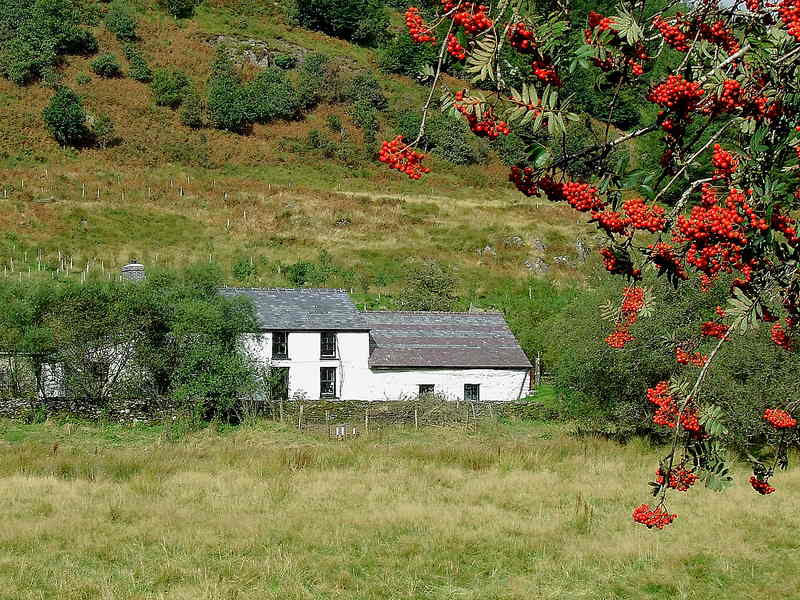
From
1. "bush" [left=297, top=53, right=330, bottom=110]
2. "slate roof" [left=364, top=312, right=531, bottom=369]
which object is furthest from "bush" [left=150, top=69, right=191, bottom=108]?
"slate roof" [left=364, top=312, right=531, bottom=369]

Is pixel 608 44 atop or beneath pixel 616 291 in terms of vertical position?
atop

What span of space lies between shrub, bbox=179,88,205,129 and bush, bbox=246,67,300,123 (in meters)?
5.56

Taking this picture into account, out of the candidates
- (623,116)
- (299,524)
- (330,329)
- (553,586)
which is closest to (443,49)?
(553,586)

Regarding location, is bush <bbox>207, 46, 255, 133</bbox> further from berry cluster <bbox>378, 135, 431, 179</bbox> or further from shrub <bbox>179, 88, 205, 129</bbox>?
berry cluster <bbox>378, 135, 431, 179</bbox>

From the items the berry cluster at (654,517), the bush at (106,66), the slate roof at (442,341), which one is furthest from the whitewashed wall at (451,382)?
the bush at (106,66)

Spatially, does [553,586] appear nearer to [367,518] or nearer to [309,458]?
[367,518]

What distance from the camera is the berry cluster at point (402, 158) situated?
4309mm

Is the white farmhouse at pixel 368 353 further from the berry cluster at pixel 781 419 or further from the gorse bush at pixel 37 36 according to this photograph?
the gorse bush at pixel 37 36

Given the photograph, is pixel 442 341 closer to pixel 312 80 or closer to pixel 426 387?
pixel 426 387

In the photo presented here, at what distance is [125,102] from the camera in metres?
91.6

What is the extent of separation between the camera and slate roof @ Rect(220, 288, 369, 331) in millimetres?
37156

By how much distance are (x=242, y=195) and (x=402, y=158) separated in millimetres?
70273

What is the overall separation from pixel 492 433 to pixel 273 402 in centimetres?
853

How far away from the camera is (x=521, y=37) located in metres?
4.31
